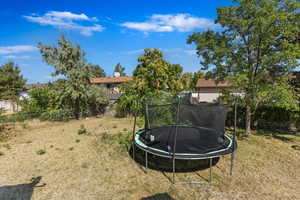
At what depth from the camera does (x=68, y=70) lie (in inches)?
349

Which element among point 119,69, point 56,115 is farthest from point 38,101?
point 119,69

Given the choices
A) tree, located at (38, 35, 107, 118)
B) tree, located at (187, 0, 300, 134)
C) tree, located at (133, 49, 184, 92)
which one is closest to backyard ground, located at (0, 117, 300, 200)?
tree, located at (187, 0, 300, 134)

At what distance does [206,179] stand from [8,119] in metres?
10.3

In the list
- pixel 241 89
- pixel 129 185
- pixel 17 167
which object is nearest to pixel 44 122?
pixel 17 167

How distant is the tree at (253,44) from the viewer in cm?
450

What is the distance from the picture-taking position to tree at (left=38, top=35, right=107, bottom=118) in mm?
8477

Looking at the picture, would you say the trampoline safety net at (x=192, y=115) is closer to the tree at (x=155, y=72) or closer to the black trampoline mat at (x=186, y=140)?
the black trampoline mat at (x=186, y=140)

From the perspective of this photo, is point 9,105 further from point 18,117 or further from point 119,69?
point 119,69

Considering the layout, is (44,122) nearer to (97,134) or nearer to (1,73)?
(97,134)

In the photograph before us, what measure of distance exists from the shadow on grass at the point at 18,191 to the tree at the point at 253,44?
5693mm

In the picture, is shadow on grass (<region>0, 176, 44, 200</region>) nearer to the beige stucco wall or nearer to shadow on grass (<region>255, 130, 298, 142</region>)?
shadow on grass (<region>255, 130, 298, 142</region>)

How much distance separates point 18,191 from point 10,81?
18579 millimetres

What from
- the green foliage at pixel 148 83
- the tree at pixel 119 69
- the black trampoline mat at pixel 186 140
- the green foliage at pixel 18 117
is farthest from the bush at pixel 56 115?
the tree at pixel 119 69

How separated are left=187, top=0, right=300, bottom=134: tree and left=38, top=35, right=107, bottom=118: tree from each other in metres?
6.36
